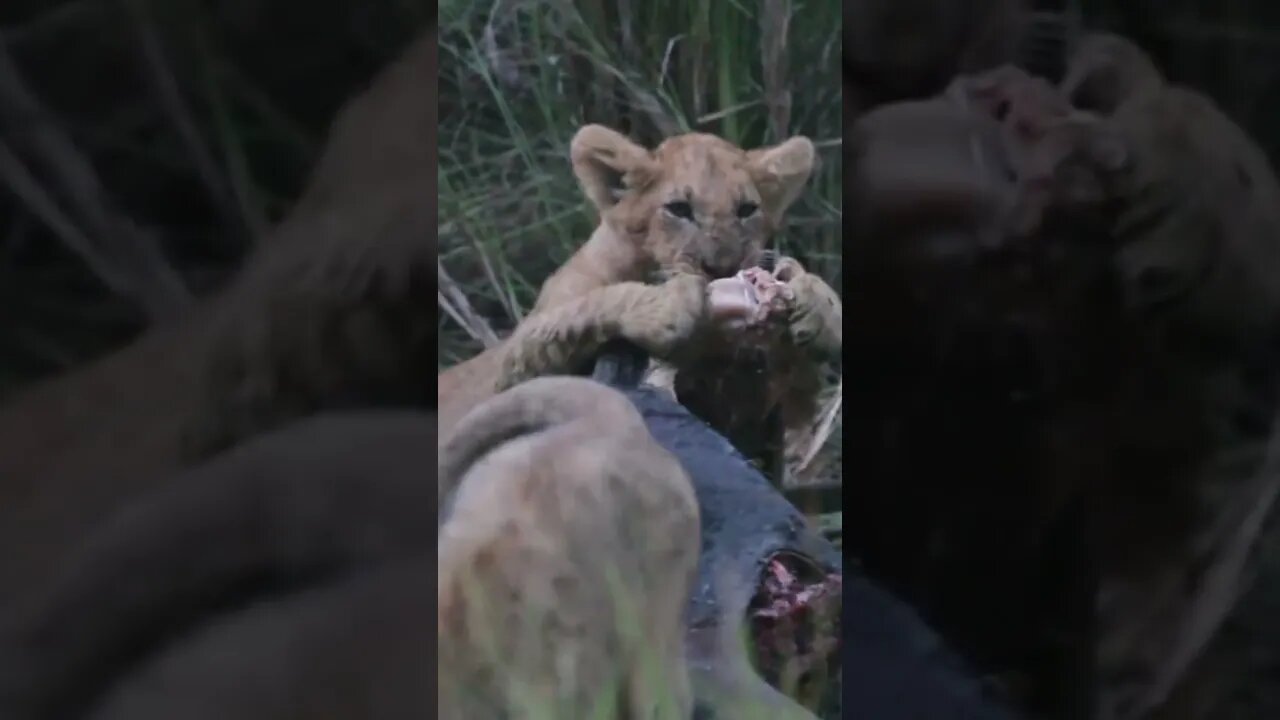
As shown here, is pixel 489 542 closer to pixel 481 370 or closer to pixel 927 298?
pixel 481 370

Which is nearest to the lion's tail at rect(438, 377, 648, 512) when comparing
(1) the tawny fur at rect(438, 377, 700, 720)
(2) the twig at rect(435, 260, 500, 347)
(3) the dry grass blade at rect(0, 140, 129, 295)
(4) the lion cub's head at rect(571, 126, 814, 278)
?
(1) the tawny fur at rect(438, 377, 700, 720)

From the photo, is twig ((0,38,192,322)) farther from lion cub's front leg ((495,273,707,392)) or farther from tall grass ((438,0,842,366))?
lion cub's front leg ((495,273,707,392))

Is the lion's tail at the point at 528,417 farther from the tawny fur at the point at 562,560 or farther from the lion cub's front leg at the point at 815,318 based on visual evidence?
the lion cub's front leg at the point at 815,318

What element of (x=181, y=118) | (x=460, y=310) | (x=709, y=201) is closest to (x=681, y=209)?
(x=709, y=201)

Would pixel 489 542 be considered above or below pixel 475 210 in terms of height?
below

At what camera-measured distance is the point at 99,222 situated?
207 centimetres

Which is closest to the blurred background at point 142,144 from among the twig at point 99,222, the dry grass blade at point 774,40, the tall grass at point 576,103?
the twig at point 99,222

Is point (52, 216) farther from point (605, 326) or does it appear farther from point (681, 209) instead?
point (681, 209)

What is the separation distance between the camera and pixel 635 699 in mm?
2199

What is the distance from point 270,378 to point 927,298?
1.18 meters

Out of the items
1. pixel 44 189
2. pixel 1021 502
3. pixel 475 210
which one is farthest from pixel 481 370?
pixel 1021 502

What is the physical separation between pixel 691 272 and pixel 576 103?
0.37 metres

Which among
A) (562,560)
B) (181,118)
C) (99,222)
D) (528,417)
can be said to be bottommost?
(562,560)

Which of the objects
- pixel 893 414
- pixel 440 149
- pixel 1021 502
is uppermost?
pixel 440 149
